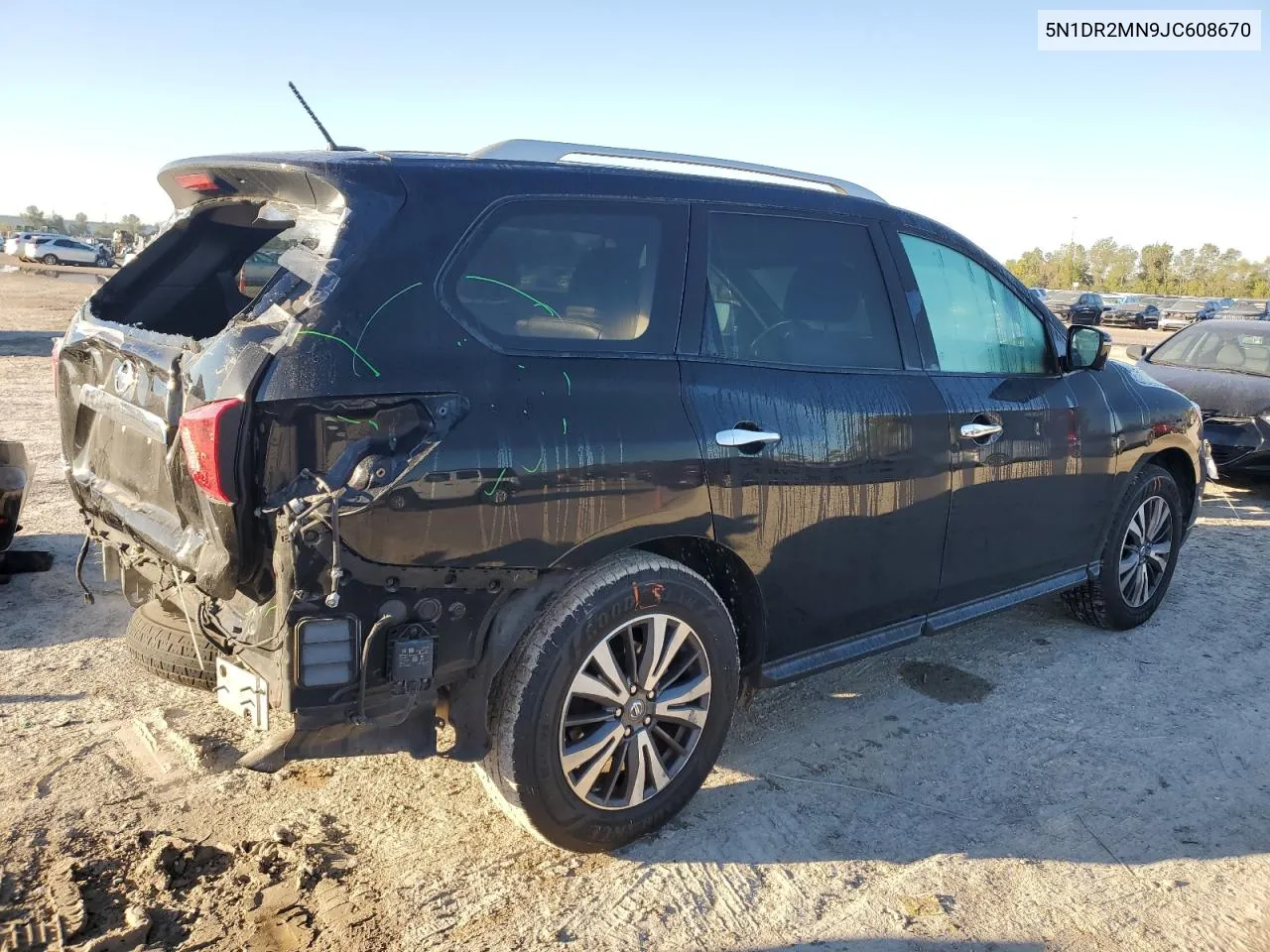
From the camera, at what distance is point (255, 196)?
121 inches

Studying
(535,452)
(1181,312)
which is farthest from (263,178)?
(1181,312)

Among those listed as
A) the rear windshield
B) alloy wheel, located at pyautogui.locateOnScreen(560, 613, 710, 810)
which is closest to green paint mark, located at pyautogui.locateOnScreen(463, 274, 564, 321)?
alloy wheel, located at pyautogui.locateOnScreen(560, 613, 710, 810)

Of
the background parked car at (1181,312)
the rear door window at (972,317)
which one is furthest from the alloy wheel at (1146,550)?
the background parked car at (1181,312)

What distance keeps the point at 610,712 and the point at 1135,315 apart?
4993 centimetres

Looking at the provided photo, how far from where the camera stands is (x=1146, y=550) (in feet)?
17.1

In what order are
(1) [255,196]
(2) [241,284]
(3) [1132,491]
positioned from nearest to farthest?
1. (1) [255,196]
2. (2) [241,284]
3. (3) [1132,491]

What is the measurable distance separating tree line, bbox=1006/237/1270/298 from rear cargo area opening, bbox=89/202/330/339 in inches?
3125

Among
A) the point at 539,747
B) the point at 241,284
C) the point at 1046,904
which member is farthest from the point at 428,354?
the point at 1046,904

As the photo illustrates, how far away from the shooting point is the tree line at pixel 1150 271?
255 ft

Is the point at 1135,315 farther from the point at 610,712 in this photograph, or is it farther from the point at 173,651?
the point at 173,651

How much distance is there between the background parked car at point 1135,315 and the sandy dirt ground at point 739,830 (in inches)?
1835

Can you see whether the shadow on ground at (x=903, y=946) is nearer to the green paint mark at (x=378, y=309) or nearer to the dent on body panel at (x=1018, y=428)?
the dent on body panel at (x=1018, y=428)

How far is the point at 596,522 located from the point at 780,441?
2.51 ft

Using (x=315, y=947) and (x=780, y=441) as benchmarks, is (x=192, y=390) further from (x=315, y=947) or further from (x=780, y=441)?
(x=780, y=441)
